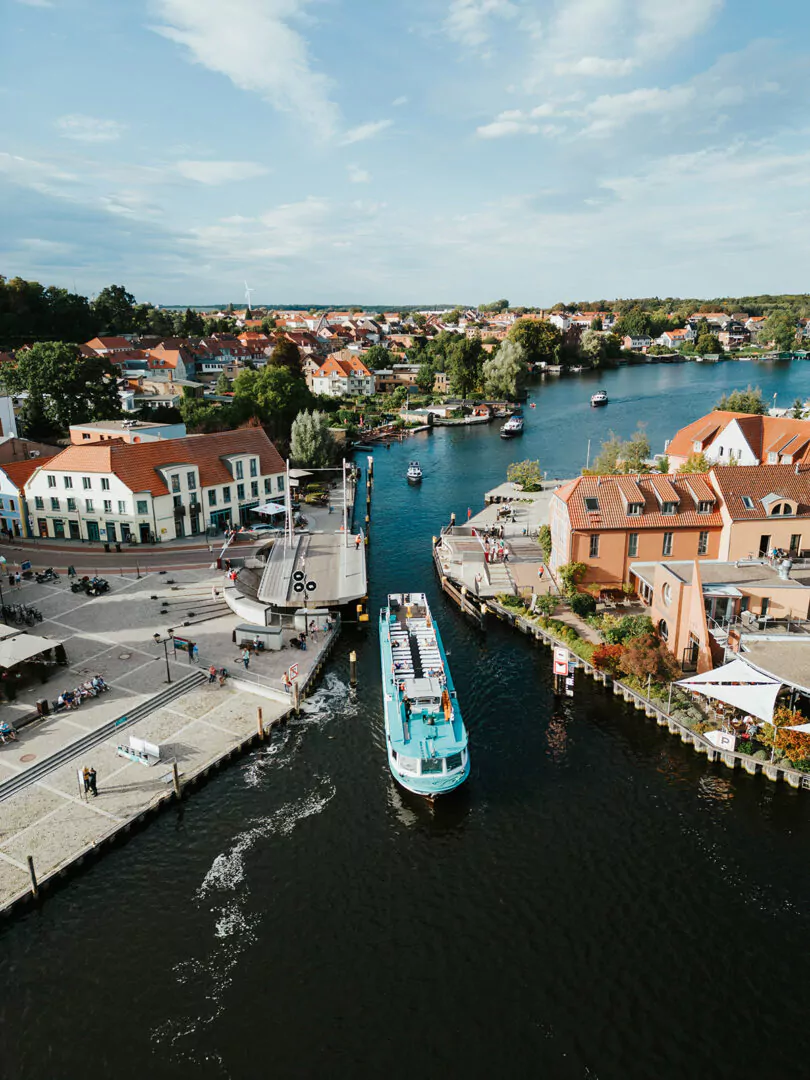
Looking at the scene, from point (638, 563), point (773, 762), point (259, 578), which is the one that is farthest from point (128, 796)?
point (638, 563)

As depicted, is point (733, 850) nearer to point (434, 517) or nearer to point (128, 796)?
point (128, 796)

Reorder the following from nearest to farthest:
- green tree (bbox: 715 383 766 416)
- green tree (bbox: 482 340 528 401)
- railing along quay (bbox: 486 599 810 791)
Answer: railing along quay (bbox: 486 599 810 791), green tree (bbox: 715 383 766 416), green tree (bbox: 482 340 528 401)

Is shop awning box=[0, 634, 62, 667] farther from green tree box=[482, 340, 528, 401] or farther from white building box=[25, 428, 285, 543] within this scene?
green tree box=[482, 340, 528, 401]

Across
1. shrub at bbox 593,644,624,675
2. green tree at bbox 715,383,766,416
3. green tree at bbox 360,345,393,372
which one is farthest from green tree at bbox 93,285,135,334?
shrub at bbox 593,644,624,675

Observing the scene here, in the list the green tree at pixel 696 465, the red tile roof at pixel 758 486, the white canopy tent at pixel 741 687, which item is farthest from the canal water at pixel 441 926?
the green tree at pixel 696 465

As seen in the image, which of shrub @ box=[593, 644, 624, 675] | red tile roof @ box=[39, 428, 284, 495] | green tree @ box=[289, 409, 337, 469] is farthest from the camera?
green tree @ box=[289, 409, 337, 469]

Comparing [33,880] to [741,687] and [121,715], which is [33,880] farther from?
[741,687]

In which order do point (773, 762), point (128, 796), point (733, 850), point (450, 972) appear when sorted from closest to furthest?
point (450, 972) < point (733, 850) < point (128, 796) < point (773, 762)

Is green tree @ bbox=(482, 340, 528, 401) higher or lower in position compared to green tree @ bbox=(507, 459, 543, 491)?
higher
